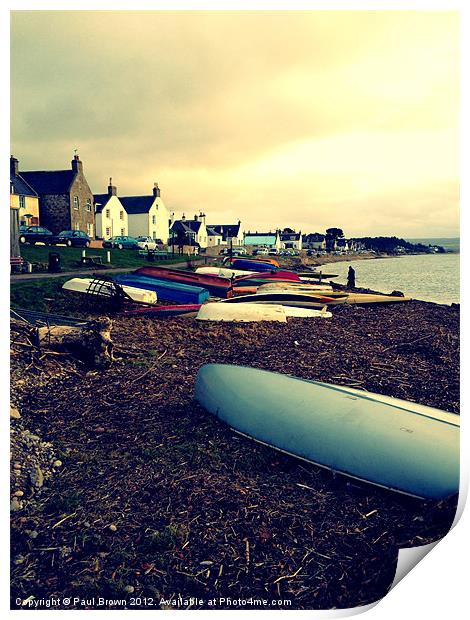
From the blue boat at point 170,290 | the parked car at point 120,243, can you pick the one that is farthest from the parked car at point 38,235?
the parked car at point 120,243

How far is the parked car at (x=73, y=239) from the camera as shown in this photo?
7594 millimetres

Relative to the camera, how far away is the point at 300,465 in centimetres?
277

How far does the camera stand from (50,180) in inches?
189

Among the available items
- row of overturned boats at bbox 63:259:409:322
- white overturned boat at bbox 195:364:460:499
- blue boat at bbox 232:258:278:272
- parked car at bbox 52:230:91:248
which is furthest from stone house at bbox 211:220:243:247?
white overturned boat at bbox 195:364:460:499

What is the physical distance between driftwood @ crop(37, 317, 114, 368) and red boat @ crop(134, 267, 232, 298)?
4.68 m

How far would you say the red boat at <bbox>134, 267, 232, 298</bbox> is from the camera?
9484 mm

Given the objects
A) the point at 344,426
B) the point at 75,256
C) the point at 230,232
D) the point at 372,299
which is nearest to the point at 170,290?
the point at 75,256

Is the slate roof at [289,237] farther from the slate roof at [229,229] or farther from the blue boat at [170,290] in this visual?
the blue boat at [170,290]

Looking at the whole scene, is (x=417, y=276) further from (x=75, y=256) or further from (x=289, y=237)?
(x=289, y=237)

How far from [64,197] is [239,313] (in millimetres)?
3207

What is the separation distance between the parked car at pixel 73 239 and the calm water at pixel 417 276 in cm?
583

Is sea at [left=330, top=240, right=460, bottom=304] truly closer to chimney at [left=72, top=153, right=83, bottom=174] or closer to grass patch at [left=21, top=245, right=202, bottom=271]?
chimney at [left=72, top=153, right=83, bottom=174]

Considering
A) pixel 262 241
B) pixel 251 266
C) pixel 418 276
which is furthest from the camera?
pixel 262 241
